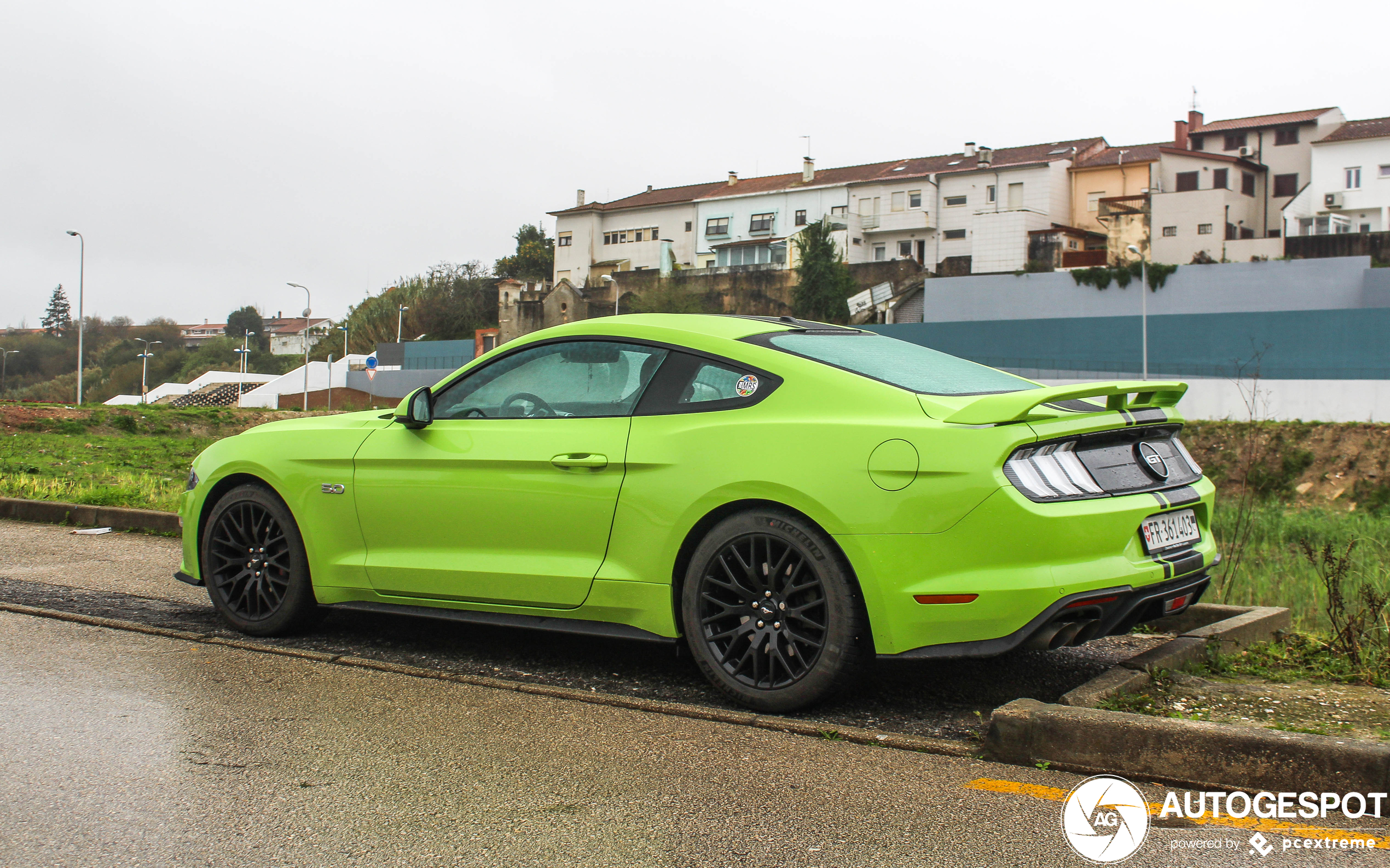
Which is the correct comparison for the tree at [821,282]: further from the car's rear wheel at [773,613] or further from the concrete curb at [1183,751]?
the concrete curb at [1183,751]

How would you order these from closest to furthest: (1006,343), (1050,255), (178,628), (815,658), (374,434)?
(815,658) → (374,434) → (178,628) → (1006,343) → (1050,255)

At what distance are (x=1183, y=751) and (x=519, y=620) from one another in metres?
2.57

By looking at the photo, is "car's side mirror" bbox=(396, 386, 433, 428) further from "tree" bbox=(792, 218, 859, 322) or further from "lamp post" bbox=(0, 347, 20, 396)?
"lamp post" bbox=(0, 347, 20, 396)

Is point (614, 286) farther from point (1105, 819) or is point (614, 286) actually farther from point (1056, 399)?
point (1105, 819)

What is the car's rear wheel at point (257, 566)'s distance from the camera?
214 inches

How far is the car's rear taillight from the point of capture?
371cm

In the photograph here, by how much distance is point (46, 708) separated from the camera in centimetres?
426

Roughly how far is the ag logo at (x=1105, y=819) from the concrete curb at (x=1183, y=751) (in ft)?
0.33

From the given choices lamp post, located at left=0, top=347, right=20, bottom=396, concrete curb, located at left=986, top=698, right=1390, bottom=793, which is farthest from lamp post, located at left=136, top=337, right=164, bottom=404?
concrete curb, located at left=986, top=698, right=1390, bottom=793

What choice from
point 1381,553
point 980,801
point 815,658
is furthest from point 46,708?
point 1381,553

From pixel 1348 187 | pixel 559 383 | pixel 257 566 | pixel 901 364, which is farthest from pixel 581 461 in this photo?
pixel 1348 187

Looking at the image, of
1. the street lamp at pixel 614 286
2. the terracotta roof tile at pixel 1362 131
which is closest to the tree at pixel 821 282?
the street lamp at pixel 614 286

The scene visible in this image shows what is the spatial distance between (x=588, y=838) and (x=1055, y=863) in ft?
3.94

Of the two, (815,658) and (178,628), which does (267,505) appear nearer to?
(178,628)
